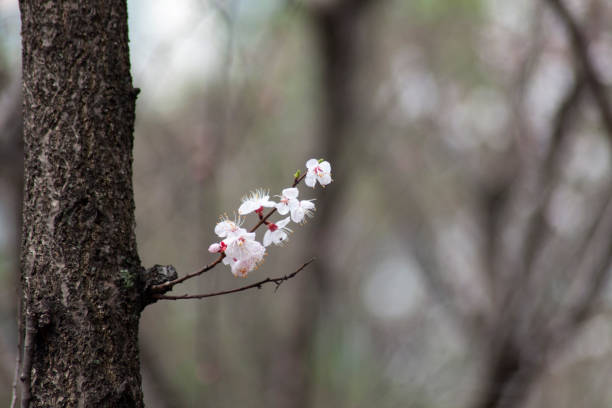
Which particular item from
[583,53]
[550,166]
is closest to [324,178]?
[583,53]

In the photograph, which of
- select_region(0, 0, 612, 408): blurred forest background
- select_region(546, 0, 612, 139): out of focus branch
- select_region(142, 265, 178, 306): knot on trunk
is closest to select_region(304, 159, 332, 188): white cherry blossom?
select_region(142, 265, 178, 306): knot on trunk

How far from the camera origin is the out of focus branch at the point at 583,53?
346 cm

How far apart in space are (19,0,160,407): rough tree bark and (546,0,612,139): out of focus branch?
281 cm

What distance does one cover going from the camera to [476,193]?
23.2 ft

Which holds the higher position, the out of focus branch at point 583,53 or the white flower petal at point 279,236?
the out of focus branch at point 583,53

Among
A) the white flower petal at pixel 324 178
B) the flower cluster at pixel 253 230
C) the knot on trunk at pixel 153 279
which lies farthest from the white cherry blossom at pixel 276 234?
the knot on trunk at pixel 153 279

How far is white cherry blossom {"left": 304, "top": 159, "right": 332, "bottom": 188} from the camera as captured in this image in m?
1.36

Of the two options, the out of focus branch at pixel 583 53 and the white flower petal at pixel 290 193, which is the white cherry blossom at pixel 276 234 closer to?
the white flower petal at pixel 290 193

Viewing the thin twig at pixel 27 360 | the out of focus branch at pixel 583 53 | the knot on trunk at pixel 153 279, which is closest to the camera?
the thin twig at pixel 27 360

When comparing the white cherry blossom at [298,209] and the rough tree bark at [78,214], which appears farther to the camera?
the white cherry blossom at [298,209]

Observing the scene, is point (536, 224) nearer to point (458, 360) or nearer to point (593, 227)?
point (593, 227)

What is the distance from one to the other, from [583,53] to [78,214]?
3.14 m

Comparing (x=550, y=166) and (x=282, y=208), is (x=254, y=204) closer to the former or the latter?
(x=282, y=208)

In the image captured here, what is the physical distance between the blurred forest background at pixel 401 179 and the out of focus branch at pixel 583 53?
0.01m
